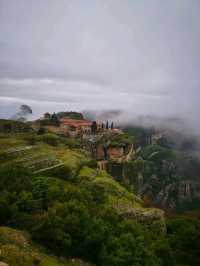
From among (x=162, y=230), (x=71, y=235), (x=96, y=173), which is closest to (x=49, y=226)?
(x=71, y=235)

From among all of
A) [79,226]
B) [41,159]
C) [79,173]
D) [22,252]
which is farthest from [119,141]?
[22,252]

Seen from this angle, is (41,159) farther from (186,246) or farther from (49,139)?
(186,246)

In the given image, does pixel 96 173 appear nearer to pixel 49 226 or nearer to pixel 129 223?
pixel 129 223

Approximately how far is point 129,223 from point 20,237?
17.6m

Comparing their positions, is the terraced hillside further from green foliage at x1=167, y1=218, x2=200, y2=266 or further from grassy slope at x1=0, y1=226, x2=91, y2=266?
grassy slope at x1=0, y1=226, x2=91, y2=266

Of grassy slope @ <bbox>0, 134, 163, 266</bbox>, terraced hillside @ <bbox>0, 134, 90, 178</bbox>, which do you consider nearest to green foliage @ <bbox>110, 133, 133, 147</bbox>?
grassy slope @ <bbox>0, 134, 163, 266</bbox>

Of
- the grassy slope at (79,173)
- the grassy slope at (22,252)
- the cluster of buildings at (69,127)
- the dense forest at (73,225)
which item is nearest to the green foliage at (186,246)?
the dense forest at (73,225)

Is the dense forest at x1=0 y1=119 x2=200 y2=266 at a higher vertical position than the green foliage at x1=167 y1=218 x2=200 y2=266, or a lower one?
higher

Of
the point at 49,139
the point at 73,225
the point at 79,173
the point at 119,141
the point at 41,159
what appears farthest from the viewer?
the point at 119,141

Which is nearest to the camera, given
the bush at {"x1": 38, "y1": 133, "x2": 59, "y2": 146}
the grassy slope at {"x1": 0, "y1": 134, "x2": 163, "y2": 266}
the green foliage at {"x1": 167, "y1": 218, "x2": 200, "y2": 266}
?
the green foliage at {"x1": 167, "y1": 218, "x2": 200, "y2": 266}

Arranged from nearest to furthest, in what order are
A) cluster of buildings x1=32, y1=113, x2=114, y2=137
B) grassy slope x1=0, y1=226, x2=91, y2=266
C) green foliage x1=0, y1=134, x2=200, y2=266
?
grassy slope x1=0, y1=226, x2=91, y2=266 → green foliage x1=0, y1=134, x2=200, y2=266 → cluster of buildings x1=32, y1=113, x2=114, y2=137

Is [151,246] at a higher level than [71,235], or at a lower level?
lower

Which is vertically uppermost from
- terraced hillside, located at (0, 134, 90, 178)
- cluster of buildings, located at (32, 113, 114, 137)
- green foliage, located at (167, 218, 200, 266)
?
cluster of buildings, located at (32, 113, 114, 137)

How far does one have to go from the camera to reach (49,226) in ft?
134
